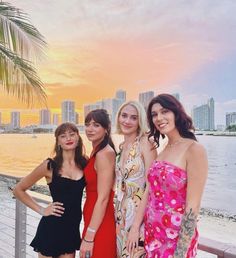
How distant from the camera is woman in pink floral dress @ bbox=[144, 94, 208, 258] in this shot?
1.45 m

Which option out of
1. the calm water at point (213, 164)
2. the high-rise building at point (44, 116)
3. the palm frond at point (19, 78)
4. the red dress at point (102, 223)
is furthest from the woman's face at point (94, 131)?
the calm water at point (213, 164)

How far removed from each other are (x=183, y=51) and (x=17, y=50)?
14.0 meters

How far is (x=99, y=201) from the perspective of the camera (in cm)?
188

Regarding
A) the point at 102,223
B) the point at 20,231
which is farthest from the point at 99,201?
the point at 20,231

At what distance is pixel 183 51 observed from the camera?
17156 mm

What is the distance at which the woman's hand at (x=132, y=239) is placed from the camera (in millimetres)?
1691

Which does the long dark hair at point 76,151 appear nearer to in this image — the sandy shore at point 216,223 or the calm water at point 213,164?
the sandy shore at point 216,223

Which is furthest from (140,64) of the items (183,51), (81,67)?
(81,67)

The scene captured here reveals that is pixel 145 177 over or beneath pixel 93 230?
over

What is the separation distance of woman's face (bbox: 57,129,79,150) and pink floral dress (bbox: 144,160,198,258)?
69 cm

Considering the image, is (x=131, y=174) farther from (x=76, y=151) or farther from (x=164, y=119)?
(x=76, y=151)

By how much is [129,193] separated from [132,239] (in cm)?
24

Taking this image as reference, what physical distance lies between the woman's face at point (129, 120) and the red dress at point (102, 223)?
0.28 metres

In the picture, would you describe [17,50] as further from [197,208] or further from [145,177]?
[197,208]
